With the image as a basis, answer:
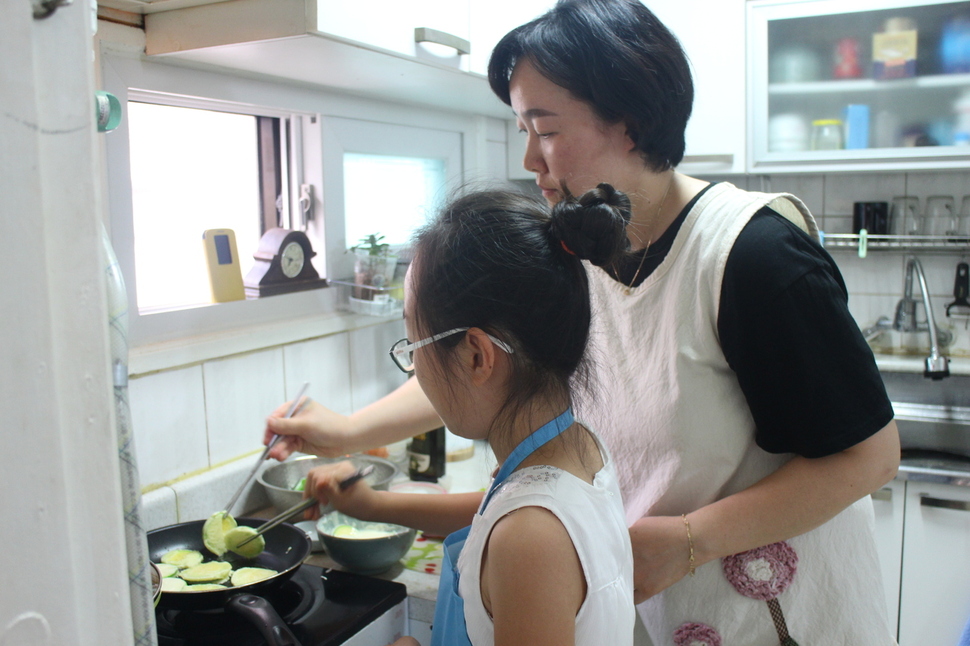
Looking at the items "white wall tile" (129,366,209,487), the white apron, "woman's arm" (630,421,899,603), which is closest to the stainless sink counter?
the white apron

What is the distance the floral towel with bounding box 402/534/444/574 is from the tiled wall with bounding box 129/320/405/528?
14.7 inches

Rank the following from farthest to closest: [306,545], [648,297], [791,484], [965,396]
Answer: [965,396] < [306,545] < [648,297] < [791,484]

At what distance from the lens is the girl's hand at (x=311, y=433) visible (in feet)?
3.93

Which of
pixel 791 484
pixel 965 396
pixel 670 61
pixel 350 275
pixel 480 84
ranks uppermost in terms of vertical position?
pixel 480 84

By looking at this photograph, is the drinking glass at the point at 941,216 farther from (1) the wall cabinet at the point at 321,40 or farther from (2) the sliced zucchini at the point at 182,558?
(2) the sliced zucchini at the point at 182,558

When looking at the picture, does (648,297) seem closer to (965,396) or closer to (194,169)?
(194,169)

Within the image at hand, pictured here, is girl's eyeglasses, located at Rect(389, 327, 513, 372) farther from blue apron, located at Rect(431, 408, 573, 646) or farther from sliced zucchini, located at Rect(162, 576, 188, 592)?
sliced zucchini, located at Rect(162, 576, 188, 592)

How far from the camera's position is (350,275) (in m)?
1.92

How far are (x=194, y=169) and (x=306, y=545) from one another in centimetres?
88

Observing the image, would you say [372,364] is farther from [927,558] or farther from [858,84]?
[858,84]

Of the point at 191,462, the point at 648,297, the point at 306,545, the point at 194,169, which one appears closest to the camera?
the point at 648,297

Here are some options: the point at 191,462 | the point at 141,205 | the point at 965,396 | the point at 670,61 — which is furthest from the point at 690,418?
the point at 965,396

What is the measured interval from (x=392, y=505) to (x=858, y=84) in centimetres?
198

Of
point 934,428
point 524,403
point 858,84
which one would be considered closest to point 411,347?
point 524,403
